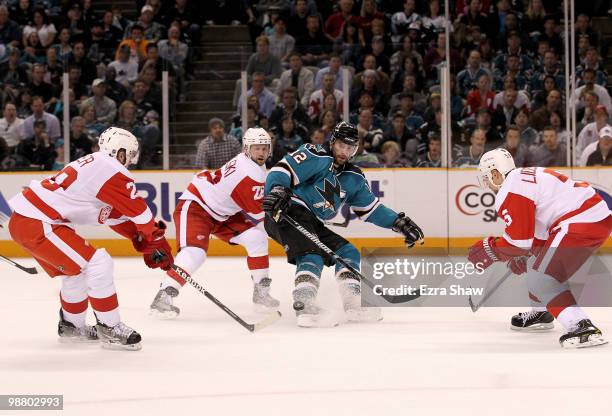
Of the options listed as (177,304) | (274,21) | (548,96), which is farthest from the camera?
(274,21)

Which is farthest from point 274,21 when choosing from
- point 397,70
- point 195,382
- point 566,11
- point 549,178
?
point 195,382

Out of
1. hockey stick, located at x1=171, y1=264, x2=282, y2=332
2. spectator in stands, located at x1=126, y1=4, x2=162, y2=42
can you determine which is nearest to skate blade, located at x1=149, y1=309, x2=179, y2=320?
hockey stick, located at x1=171, y1=264, x2=282, y2=332

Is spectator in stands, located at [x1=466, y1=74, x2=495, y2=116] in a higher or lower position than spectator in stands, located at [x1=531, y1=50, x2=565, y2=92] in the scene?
lower

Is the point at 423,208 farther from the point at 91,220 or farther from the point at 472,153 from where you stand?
the point at 91,220

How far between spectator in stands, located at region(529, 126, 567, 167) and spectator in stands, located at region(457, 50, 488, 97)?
75 cm

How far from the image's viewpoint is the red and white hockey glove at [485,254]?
503cm

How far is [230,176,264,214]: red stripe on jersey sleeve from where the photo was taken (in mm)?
5980

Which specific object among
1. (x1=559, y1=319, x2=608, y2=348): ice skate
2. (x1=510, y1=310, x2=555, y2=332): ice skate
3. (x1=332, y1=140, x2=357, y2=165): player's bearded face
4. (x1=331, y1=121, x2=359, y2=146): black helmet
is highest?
(x1=331, y1=121, x2=359, y2=146): black helmet

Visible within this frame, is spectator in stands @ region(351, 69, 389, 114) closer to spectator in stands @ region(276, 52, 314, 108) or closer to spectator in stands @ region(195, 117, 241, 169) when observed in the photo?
spectator in stands @ region(276, 52, 314, 108)

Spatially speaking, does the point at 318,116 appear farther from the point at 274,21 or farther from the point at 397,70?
the point at 274,21

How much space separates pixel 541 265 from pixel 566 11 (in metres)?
4.92

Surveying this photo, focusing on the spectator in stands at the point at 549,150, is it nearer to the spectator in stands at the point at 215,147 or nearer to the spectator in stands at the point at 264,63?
the spectator in stands at the point at 264,63

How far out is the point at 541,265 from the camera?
4859mm

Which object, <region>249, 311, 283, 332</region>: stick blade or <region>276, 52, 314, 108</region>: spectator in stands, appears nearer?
<region>249, 311, 283, 332</region>: stick blade
